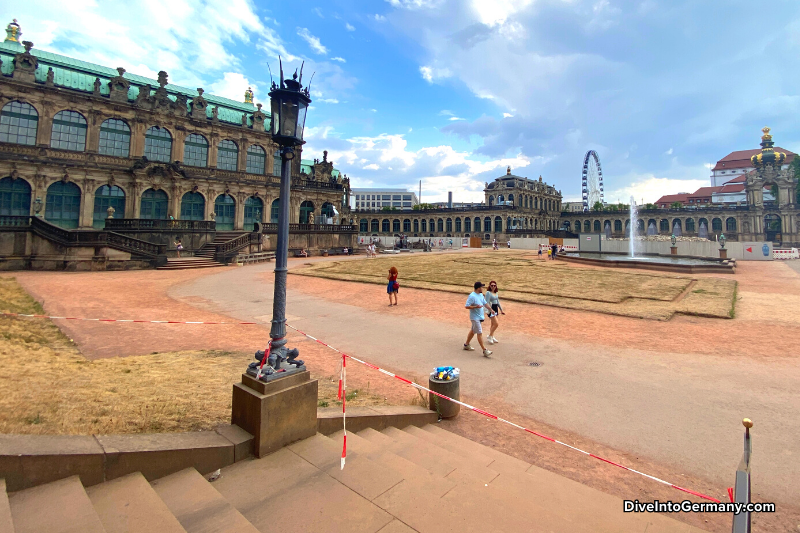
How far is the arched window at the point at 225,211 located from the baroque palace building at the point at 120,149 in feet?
Result: 0.42

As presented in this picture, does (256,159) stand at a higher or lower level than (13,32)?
lower

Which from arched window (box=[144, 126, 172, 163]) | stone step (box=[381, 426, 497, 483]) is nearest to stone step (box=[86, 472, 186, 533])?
stone step (box=[381, 426, 497, 483])

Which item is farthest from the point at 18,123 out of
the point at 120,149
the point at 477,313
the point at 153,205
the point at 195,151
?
the point at 477,313

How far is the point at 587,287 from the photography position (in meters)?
20.6

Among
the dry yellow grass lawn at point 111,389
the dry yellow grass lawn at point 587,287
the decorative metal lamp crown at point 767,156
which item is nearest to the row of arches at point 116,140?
the dry yellow grass lawn at point 587,287

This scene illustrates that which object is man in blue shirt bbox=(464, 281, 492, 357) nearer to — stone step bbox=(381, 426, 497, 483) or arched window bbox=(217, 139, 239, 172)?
stone step bbox=(381, 426, 497, 483)

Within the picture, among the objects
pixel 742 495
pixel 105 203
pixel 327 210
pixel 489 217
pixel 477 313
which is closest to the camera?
pixel 742 495

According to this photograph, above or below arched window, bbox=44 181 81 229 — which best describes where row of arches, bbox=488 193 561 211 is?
above

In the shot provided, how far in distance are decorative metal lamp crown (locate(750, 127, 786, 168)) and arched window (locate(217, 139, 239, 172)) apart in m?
113

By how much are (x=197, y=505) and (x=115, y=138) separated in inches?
2031

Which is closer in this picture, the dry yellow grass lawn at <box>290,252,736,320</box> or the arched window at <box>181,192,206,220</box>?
the dry yellow grass lawn at <box>290,252,736,320</box>

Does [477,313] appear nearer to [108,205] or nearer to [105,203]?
[108,205]

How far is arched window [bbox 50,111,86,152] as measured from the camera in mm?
38625

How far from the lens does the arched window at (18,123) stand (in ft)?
118
